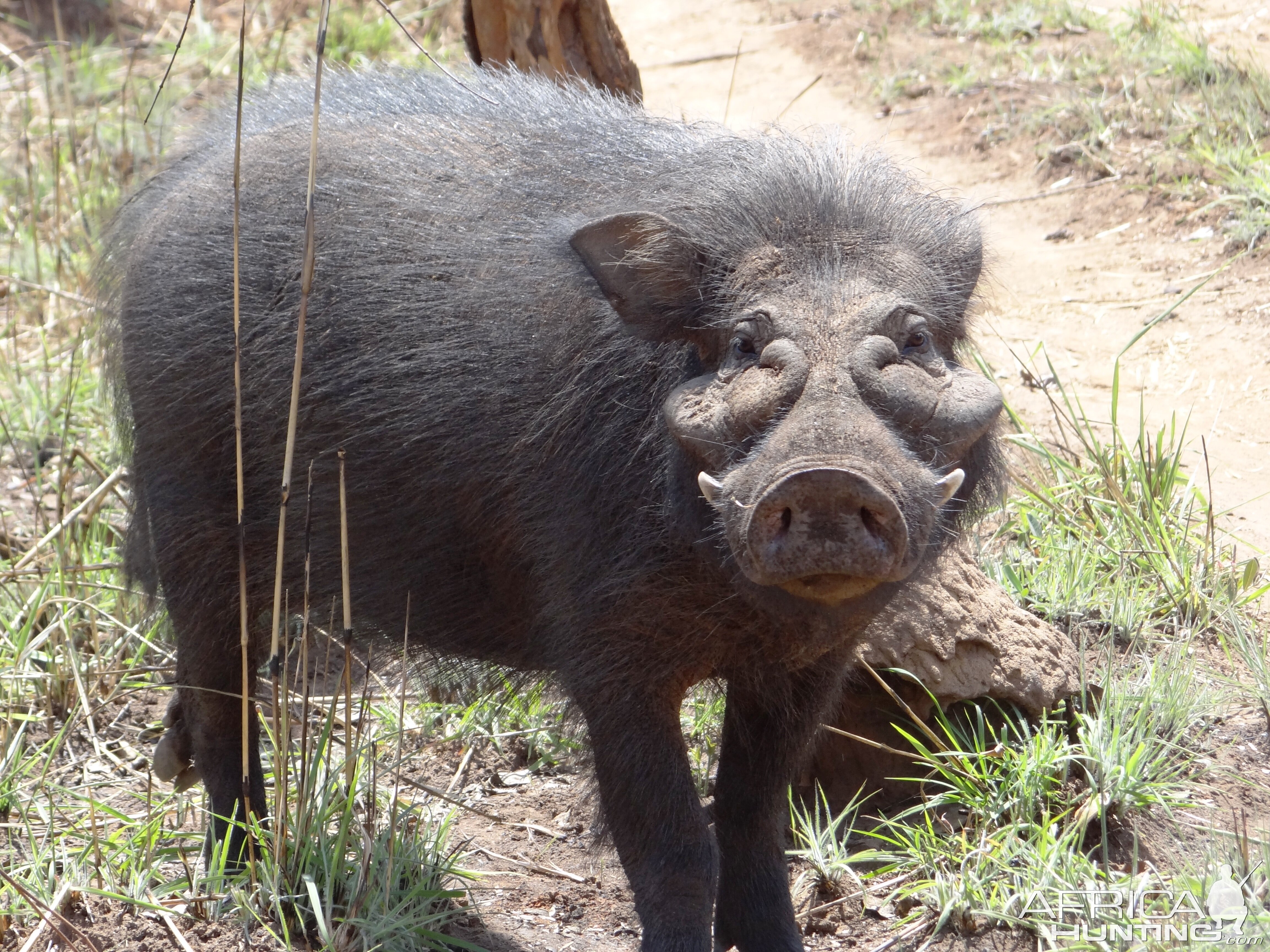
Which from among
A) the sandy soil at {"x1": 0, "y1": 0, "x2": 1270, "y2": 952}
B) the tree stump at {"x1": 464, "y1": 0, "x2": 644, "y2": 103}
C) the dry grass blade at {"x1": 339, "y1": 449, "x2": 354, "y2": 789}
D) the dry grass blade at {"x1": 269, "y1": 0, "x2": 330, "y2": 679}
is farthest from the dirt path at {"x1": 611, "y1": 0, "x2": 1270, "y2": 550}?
the dry grass blade at {"x1": 339, "y1": 449, "x2": 354, "y2": 789}

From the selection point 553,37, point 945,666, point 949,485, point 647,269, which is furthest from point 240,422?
point 553,37

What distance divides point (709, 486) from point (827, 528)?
27cm

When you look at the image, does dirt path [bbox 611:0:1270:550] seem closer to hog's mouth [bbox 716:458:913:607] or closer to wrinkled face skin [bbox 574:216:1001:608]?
wrinkled face skin [bbox 574:216:1001:608]

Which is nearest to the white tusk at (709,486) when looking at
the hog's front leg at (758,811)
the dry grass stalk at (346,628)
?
the dry grass stalk at (346,628)

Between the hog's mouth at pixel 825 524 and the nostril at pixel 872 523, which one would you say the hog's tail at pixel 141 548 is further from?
the nostril at pixel 872 523

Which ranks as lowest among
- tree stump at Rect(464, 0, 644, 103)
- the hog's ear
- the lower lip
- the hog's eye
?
the lower lip

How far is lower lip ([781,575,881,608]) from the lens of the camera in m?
2.21

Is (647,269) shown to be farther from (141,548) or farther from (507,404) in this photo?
(141,548)

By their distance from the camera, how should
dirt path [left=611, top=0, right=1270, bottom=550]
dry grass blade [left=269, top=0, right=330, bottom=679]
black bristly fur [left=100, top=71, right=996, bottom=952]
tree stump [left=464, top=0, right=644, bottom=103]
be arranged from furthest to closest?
tree stump [left=464, top=0, right=644, bottom=103] < dirt path [left=611, top=0, right=1270, bottom=550] < black bristly fur [left=100, top=71, right=996, bottom=952] < dry grass blade [left=269, top=0, right=330, bottom=679]

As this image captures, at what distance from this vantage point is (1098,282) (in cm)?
557

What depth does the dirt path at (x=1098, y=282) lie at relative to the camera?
459 cm

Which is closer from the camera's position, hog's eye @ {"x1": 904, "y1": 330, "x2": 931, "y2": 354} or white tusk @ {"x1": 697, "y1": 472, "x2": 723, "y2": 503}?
white tusk @ {"x1": 697, "y1": 472, "x2": 723, "y2": 503}

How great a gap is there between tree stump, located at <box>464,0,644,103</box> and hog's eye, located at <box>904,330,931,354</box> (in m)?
2.61

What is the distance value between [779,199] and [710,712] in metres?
1.67
